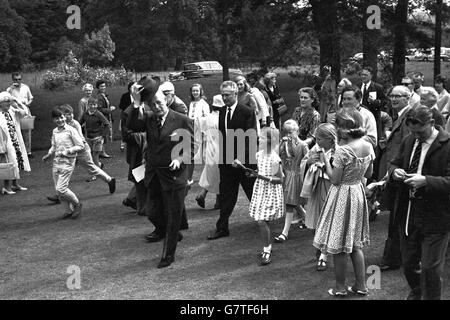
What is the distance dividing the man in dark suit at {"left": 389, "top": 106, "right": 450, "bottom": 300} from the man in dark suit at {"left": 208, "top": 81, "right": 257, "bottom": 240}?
9.51 feet

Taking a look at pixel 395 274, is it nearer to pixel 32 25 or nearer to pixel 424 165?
pixel 424 165

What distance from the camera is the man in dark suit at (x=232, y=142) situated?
809 cm

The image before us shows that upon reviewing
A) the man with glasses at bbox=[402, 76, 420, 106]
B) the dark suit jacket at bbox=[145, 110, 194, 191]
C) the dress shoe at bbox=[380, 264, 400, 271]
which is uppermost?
the man with glasses at bbox=[402, 76, 420, 106]

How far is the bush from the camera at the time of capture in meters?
29.4

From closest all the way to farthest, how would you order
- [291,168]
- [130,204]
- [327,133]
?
[327,133] → [291,168] → [130,204]

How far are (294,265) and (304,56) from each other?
582 inches

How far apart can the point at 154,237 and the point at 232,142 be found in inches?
61.8

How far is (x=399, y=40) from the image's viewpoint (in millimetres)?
19312

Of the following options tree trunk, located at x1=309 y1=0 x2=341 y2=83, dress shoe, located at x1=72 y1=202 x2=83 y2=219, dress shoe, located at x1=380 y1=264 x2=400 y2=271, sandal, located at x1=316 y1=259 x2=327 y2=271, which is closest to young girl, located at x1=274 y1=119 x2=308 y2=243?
sandal, located at x1=316 y1=259 x2=327 y2=271

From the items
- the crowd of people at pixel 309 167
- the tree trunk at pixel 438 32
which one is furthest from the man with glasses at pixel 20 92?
the tree trunk at pixel 438 32

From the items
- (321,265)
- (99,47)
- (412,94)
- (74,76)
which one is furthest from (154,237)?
(99,47)

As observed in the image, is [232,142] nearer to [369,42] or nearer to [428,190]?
[428,190]

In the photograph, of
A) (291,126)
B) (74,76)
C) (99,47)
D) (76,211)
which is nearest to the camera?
→ (291,126)

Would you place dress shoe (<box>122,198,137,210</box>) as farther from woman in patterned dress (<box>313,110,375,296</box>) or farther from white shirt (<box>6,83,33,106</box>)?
white shirt (<box>6,83,33,106</box>)
